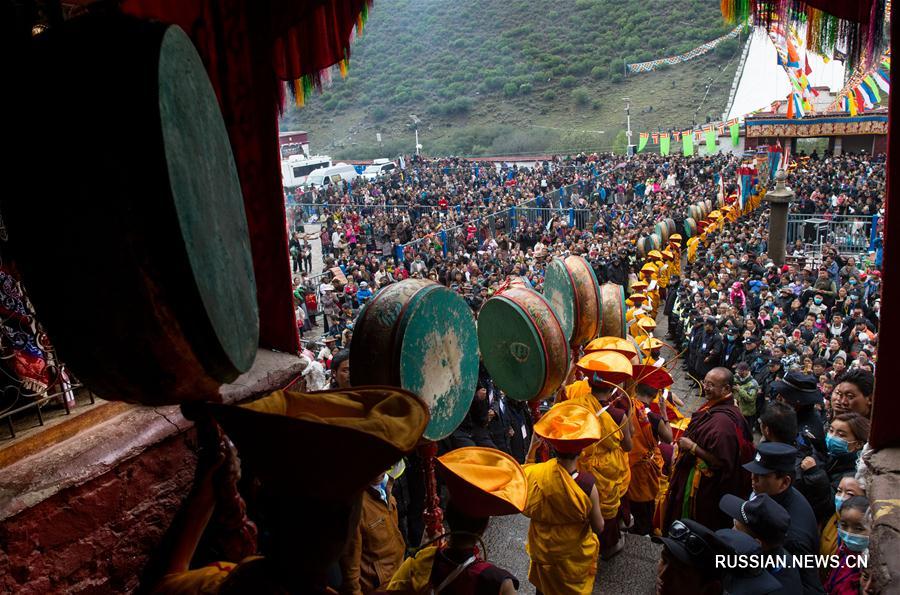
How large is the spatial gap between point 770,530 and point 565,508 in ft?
4.07

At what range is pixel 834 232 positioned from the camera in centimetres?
1770

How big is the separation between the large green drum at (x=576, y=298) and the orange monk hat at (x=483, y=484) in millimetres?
2154

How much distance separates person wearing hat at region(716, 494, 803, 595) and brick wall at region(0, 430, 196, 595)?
7.95 feet

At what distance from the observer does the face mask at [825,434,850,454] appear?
157 inches

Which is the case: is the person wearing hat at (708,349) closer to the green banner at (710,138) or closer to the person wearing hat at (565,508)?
the person wearing hat at (565,508)

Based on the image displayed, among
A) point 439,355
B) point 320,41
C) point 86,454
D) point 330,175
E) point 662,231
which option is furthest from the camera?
point 330,175

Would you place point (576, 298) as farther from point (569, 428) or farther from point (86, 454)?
point (86, 454)

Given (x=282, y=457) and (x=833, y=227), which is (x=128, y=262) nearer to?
(x=282, y=457)

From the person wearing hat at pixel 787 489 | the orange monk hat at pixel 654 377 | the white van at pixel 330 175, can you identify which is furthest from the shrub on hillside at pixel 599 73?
the person wearing hat at pixel 787 489

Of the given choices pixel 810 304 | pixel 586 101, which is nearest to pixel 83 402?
pixel 810 304

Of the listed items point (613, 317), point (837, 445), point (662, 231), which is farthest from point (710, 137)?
point (837, 445)

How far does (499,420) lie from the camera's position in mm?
6227

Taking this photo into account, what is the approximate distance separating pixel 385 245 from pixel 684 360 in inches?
493

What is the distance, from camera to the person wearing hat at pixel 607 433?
188 inches
